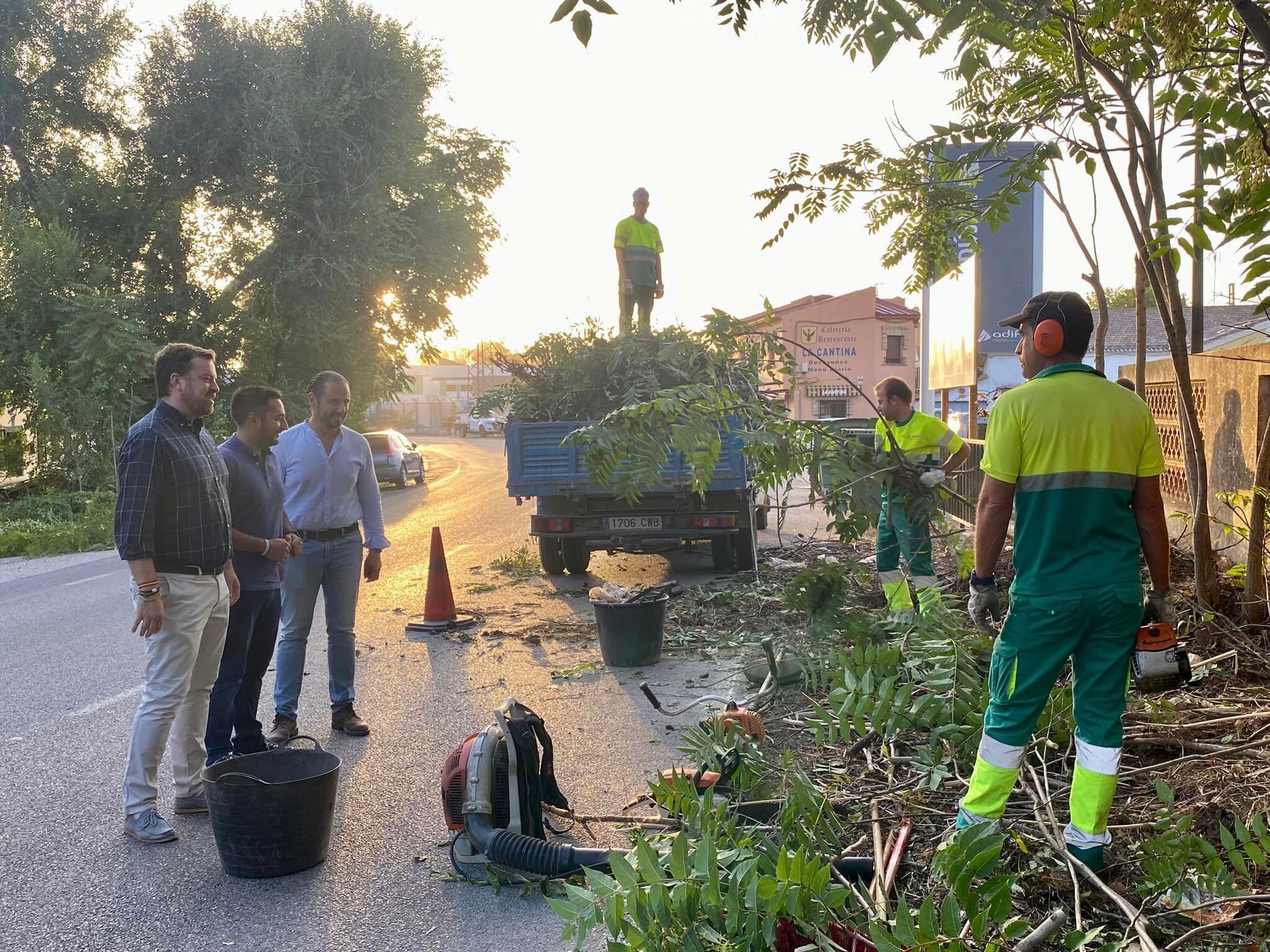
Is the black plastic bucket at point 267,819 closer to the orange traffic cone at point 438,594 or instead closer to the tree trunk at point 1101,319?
Answer: the orange traffic cone at point 438,594

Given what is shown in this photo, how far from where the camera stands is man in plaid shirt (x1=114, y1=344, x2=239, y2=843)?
434 cm

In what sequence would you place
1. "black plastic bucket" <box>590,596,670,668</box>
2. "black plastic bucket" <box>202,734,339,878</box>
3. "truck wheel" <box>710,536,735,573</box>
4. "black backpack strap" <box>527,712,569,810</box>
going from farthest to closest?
"truck wheel" <box>710,536,735,573</box>, "black plastic bucket" <box>590,596,670,668</box>, "black backpack strap" <box>527,712,569,810</box>, "black plastic bucket" <box>202,734,339,878</box>

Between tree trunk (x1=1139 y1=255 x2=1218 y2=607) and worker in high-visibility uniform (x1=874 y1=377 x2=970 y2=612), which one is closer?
tree trunk (x1=1139 y1=255 x2=1218 y2=607)

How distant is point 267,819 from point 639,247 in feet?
30.3

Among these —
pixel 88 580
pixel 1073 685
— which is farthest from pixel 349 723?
pixel 88 580

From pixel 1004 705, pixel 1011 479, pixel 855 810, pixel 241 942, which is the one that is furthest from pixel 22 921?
pixel 1011 479

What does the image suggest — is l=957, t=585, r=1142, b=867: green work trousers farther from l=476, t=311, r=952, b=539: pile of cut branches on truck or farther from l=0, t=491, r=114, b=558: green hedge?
l=0, t=491, r=114, b=558: green hedge

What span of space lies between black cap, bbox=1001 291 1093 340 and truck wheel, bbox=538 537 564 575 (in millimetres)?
8024

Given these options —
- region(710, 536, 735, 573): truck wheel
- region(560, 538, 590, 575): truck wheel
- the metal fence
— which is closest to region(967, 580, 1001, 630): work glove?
region(710, 536, 735, 573): truck wheel

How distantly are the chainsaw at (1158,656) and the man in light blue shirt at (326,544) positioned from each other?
3960 millimetres

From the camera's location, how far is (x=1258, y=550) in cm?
537

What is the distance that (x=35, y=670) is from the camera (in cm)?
756

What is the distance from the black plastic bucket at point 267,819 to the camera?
3.85 meters

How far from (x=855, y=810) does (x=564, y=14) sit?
315 cm
